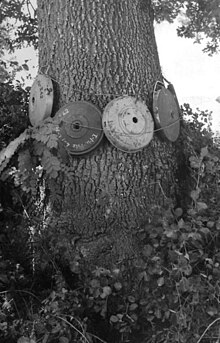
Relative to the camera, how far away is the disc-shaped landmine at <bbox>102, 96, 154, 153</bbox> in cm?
325

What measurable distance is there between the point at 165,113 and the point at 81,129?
695mm

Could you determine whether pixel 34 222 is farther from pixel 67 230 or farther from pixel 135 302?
pixel 135 302

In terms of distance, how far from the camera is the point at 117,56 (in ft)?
11.2

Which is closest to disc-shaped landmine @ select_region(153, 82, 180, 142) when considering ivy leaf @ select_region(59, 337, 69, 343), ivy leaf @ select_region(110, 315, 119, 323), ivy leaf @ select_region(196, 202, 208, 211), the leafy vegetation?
the leafy vegetation

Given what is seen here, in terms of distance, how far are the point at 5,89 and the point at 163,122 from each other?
1.44 metres

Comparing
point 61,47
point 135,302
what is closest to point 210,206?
point 135,302

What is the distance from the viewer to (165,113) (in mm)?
3525

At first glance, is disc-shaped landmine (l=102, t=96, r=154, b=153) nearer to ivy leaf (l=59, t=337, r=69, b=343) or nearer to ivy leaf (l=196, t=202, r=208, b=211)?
ivy leaf (l=196, t=202, r=208, b=211)

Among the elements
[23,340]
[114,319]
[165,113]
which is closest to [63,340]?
[23,340]

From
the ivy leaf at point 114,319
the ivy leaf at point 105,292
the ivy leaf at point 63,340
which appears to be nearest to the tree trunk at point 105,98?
the ivy leaf at point 105,292

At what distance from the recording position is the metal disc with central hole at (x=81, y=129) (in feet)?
10.7

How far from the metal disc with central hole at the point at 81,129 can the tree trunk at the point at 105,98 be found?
0.07 m

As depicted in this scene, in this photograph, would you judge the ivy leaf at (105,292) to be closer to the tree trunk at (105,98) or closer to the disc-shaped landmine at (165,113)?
the tree trunk at (105,98)

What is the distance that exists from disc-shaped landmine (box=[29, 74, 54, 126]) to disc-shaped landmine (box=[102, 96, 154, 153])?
0.45 m
